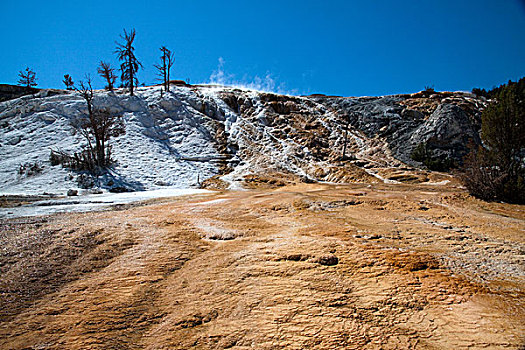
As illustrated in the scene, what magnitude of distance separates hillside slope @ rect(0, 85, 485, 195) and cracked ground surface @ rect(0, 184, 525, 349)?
38.3ft

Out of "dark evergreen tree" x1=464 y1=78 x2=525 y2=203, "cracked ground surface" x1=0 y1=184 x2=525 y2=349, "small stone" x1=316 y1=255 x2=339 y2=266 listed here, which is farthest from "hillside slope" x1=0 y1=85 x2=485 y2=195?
"small stone" x1=316 y1=255 x2=339 y2=266

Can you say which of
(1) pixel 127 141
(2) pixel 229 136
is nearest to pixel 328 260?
(1) pixel 127 141

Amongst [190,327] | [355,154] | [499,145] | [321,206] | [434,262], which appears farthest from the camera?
[355,154]

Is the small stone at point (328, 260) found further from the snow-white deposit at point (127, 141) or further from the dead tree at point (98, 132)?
the dead tree at point (98, 132)

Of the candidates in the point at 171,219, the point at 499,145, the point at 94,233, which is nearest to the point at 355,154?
the point at 499,145

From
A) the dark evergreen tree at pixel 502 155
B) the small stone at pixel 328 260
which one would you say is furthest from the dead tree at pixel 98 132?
the dark evergreen tree at pixel 502 155

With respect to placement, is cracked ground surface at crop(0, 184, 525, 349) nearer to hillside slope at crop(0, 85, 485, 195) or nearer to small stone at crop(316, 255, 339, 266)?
small stone at crop(316, 255, 339, 266)

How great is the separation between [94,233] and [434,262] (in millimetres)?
4724

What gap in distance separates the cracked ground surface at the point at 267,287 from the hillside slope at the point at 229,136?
11664 mm

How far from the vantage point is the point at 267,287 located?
7.92ft

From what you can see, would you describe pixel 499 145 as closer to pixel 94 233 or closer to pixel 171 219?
pixel 171 219

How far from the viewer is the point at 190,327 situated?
76.1 inches

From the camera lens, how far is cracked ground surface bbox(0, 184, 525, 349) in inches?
69.2

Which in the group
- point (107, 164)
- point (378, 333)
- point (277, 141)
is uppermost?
point (277, 141)
